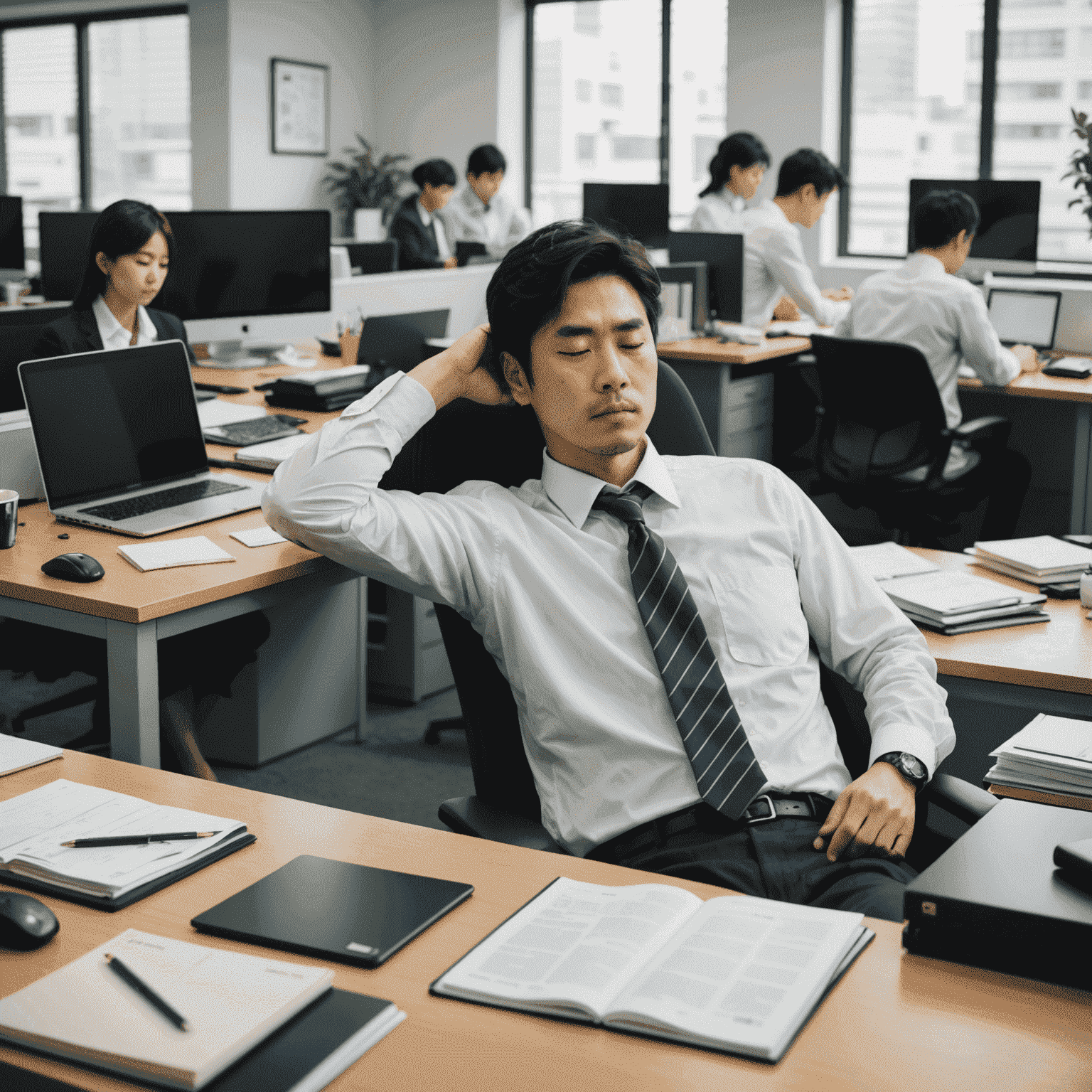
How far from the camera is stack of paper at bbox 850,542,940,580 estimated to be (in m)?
2.07

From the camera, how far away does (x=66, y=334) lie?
9.89ft

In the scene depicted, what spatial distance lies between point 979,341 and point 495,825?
3187 mm

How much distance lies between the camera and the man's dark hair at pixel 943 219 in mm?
4066

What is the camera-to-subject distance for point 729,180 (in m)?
5.84

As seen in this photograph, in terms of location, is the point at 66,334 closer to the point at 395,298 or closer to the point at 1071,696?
the point at 395,298

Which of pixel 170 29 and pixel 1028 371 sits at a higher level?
pixel 170 29

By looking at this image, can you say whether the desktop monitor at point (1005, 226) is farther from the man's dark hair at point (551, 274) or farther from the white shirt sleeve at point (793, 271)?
the man's dark hair at point (551, 274)

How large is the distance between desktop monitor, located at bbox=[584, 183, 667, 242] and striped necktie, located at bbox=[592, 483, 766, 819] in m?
5.13

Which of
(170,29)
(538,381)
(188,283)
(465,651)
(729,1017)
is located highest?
(170,29)

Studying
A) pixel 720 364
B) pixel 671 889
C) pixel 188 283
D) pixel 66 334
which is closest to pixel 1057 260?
pixel 720 364

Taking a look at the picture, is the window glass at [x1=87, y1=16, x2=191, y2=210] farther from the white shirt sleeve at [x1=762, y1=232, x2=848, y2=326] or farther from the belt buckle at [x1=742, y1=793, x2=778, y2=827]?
the belt buckle at [x1=742, y1=793, x2=778, y2=827]

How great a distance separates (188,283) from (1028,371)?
2924 millimetres

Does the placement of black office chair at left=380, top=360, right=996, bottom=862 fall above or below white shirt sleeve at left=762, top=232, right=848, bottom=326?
below

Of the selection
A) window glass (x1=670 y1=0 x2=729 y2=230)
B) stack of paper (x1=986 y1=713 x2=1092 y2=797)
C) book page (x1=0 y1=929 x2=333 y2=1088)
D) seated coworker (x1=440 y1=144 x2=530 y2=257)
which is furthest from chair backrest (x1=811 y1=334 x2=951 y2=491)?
window glass (x1=670 y1=0 x2=729 y2=230)
